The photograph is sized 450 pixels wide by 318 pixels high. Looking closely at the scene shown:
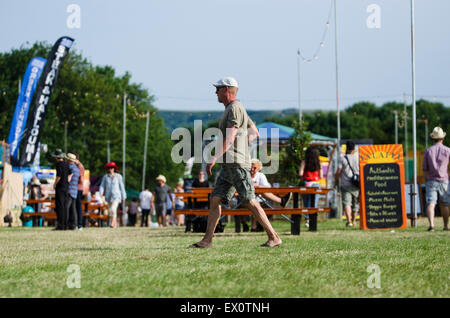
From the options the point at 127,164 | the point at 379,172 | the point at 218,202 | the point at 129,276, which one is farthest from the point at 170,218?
the point at 127,164

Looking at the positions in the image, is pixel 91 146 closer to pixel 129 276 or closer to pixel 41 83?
pixel 41 83

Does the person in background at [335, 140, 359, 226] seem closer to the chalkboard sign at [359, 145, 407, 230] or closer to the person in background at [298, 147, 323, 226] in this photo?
the person in background at [298, 147, 323, 226]

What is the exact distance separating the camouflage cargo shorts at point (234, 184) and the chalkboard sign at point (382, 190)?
6.07 m

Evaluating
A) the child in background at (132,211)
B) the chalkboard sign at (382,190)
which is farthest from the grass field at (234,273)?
the child in background at (132,211)

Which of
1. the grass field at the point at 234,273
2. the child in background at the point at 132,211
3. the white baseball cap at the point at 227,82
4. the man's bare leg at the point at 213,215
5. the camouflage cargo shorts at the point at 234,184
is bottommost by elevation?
the child in background at the point at 132,211

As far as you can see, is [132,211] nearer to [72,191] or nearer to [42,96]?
[42,96]

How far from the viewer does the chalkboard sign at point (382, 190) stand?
13656 millimetres

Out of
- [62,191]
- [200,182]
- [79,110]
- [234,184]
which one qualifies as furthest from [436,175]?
[79,110]

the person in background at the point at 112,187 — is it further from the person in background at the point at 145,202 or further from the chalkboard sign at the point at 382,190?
the chalkboard sign at the point at 382,190

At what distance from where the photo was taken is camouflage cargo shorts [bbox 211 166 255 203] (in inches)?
314

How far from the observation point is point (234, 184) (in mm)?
8023

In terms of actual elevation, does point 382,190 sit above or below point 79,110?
below

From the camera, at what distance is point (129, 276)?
16.6 ft

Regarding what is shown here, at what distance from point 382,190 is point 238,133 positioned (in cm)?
655
